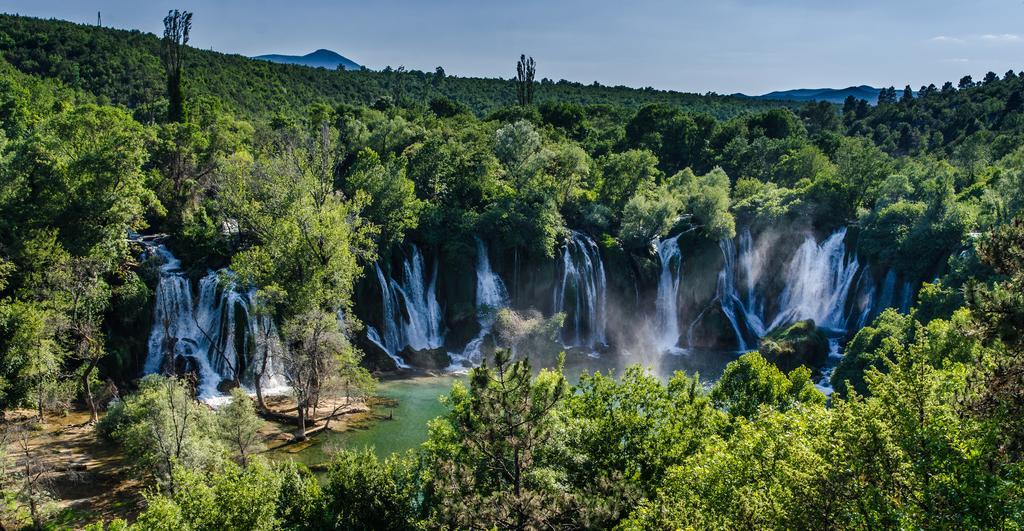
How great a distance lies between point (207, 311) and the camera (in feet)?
125

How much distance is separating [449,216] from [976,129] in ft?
285

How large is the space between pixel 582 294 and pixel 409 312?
561 inches

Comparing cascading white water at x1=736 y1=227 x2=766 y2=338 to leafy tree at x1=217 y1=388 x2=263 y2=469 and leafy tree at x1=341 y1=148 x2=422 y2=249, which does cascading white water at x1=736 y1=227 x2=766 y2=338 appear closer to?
leafy tree at x1=341 y1=148 x2=422 y2=249

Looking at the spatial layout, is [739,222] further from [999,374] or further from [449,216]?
[999,374]

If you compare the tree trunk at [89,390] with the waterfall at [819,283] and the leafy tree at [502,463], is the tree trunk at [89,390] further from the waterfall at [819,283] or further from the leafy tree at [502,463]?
the waterfall at [819,283]

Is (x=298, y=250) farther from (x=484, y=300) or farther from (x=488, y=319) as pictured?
(x=484, y=300)

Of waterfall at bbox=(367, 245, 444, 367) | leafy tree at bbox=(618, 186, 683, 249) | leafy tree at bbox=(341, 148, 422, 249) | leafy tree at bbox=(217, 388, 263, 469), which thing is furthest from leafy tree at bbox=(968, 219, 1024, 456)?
leafy tree at bbox=(618, 186, 683, 249)

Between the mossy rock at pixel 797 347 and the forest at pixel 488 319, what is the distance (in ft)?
0.90

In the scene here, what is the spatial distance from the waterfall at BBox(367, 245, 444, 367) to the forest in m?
0.18

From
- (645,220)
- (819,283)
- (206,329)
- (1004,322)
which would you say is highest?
(645,220)

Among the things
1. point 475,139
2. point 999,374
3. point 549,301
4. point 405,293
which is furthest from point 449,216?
point 999,374

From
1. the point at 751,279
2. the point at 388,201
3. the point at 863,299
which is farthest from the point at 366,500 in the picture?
the point at 863,299

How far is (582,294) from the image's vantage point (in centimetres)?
5156

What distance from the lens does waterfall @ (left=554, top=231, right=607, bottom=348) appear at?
5106 centimetres
